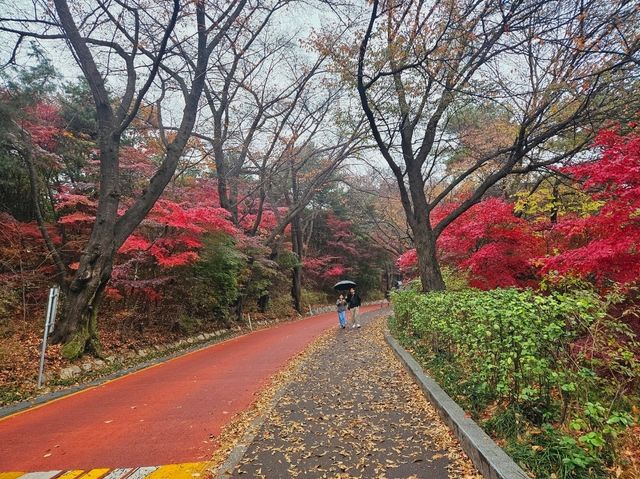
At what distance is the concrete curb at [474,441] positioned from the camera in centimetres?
305

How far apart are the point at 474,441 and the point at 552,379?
87 centimetres

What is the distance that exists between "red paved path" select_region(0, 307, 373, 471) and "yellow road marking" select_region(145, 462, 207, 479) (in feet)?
0.44

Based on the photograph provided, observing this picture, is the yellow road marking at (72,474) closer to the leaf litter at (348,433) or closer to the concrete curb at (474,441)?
the leaf litter at (348,433)

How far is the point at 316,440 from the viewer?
172 inches

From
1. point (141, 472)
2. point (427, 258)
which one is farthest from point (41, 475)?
point (427, 258)

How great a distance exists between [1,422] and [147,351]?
5501 millimetres

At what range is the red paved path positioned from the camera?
4.24m

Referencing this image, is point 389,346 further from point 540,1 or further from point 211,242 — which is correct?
point 540,1

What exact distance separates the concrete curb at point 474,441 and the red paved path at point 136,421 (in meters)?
2.56

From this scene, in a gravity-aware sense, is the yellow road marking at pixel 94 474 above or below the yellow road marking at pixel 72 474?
below

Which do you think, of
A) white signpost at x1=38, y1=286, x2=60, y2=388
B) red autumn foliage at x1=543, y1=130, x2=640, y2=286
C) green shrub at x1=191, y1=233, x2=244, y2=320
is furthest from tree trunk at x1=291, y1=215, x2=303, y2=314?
red autumn foliage at x1=543, y1=130, x2=640, y2=286

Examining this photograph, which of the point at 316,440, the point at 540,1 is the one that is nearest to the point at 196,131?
the point at 540,1

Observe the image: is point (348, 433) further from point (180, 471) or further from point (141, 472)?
point (141, 472)

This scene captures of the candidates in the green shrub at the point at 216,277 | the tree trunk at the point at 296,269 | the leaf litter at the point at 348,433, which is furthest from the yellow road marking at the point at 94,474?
the tree trunk at the point at 296,269
